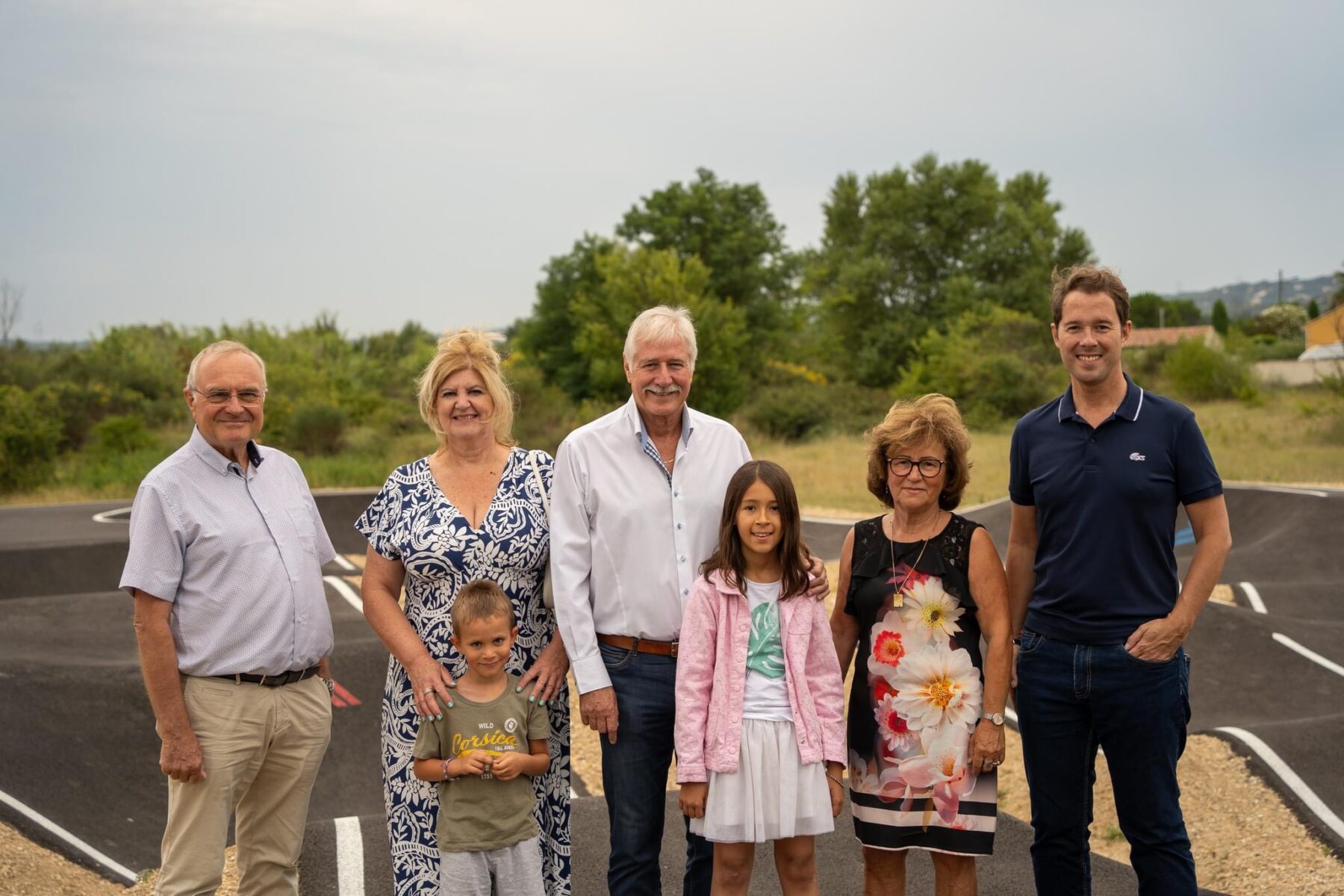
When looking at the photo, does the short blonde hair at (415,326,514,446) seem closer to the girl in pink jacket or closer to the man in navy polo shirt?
the girl in pink jacket

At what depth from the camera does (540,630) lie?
3.62 m

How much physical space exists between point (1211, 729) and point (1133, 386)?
4755 mm

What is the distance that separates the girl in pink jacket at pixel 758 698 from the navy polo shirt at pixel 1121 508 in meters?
0.78

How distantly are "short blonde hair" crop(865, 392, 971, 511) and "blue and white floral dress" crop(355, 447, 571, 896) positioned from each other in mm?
1154

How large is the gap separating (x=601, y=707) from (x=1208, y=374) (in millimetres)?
40736

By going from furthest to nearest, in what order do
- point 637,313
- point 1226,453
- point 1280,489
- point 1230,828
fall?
1. point 637,313
2. point 1226,453
3. point 1280,489
4. point 1230,828

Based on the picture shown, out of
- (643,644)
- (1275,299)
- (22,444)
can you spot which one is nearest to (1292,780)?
(643,644)

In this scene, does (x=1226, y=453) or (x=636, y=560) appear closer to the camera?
(x=636, y=560)

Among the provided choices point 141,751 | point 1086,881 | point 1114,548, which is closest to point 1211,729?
point 1086,881

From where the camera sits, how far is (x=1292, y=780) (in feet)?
20.7

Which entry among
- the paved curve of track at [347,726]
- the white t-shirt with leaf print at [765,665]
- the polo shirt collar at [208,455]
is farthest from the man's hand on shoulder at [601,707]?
the paved curve of track at [347,726]

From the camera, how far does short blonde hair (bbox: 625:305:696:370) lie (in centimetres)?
339

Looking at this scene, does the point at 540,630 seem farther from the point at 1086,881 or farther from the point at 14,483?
the point at 14,483

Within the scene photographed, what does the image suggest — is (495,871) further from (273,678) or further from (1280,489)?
(1280,489)
